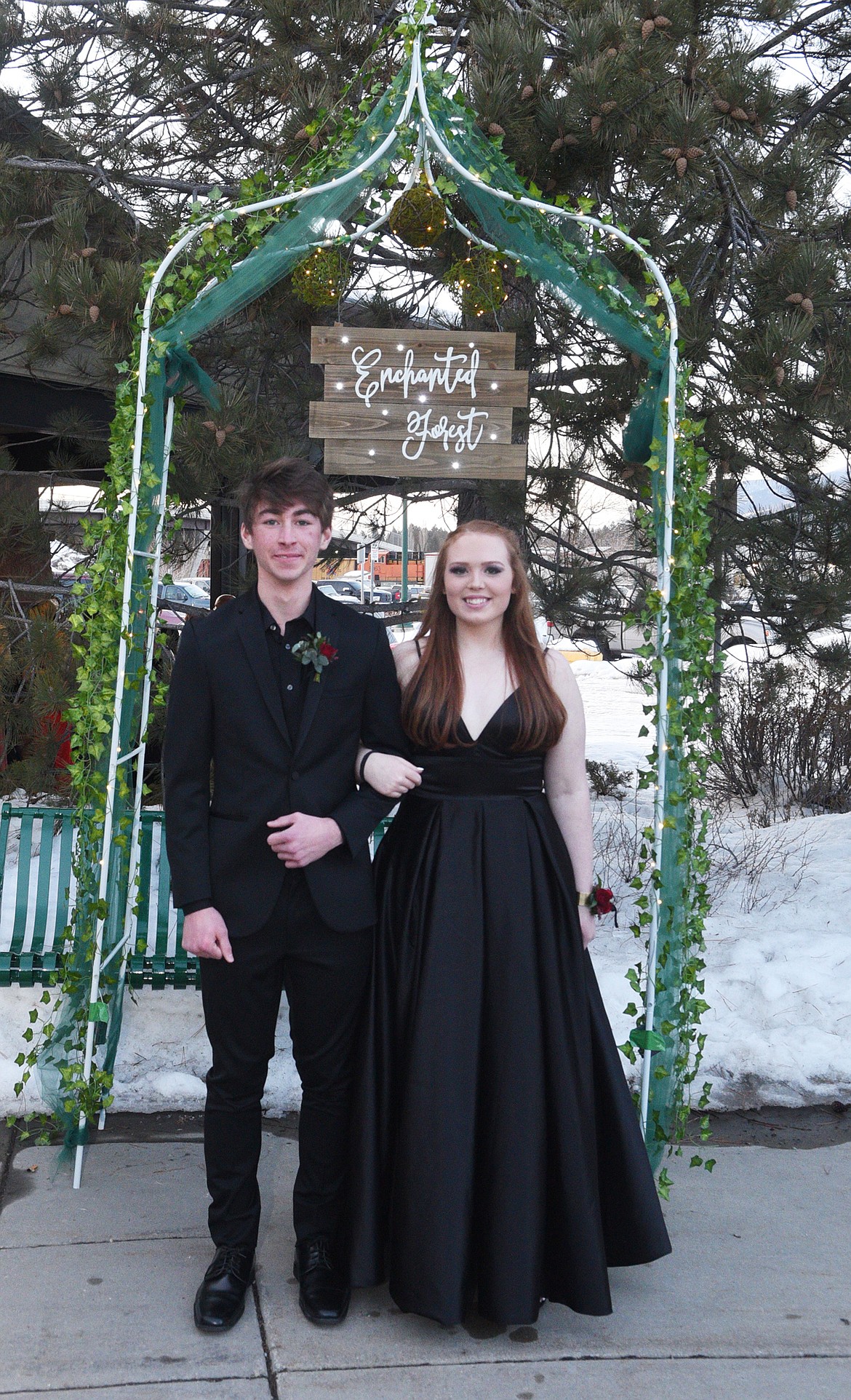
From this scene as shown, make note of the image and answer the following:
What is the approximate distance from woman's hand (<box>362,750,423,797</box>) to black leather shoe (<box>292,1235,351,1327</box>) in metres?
1.09

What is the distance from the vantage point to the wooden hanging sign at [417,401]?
3689 millimetres

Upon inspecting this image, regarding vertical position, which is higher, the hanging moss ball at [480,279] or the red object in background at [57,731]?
the hanging moss ball at [480,279]

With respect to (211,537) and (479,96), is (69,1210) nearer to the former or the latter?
(211,537)

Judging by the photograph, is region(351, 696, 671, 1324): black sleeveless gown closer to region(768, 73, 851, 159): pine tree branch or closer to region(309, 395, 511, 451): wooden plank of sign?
region(309, 395, 511, 451): wooden plank of sign

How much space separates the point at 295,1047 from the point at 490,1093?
0.48 metres

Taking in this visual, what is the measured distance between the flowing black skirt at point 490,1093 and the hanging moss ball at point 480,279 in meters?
1.94

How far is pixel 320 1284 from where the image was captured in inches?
106

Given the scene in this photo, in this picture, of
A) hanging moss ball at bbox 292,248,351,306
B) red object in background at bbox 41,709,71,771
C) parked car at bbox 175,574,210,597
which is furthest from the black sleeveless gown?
parked car at bbox 175,574,210,597

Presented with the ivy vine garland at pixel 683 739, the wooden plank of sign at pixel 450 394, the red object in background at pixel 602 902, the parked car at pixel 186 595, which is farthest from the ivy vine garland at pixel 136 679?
the parked car at pixel 186 595

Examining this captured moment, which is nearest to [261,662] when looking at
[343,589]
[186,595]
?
[186,595]

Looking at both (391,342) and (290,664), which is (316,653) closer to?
(290,664)

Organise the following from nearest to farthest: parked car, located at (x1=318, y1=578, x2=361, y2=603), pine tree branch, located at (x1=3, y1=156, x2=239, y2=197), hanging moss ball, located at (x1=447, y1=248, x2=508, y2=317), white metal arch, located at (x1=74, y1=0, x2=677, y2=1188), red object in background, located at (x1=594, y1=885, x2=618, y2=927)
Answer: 1. red object in background, located at (x1=594, y1=885, x2=618, y2=927)
2. white metal arch, located at (x1=74, y1=0, x2=677, y2=1188)
3. hanging moss ball, located at (x1=447, y1=248, x2=508, y2=317)
4. pine tree branch, located at (x1=3, y1=156, x2=239, y2=197)
5. parked car, located at (x1=318, y1=578, x2=361, y2=603)

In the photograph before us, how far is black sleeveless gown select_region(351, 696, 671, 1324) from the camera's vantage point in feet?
8.42

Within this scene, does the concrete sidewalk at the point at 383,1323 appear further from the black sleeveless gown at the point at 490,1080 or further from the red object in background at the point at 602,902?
the red object in background at the point at 602,902
